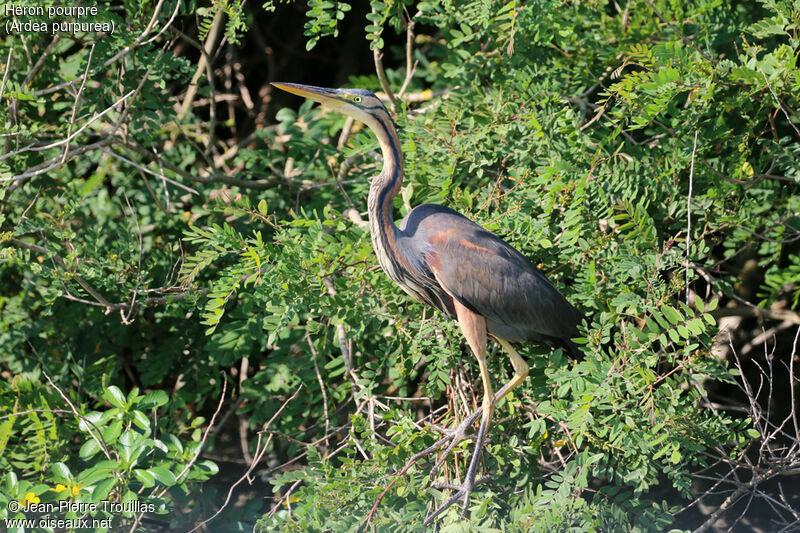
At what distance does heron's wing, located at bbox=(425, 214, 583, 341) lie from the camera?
2.68 meters

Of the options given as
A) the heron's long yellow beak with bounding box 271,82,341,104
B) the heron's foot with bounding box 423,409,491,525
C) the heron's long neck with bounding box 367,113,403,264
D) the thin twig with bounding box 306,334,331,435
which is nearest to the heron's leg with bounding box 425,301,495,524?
the heron's foot with bounding box 423,409,491,525

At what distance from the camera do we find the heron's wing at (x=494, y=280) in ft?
8.78

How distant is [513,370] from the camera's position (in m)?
3.19

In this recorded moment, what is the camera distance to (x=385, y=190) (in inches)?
107

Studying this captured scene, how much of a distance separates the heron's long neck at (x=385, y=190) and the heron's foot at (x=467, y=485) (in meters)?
0.67

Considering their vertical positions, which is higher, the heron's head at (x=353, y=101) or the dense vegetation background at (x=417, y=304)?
the heron's head at (x=353, y=101)

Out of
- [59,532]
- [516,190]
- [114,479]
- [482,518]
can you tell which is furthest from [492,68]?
[59,532]

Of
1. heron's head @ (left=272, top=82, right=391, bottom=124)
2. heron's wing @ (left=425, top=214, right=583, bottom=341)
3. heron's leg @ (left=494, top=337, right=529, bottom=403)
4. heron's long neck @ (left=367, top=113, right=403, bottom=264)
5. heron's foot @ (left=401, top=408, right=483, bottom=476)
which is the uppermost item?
heron's head @ (left=272, top=82, right=391, bottom=124)

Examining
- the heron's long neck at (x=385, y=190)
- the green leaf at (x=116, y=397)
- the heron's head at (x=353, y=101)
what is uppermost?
the heron's head at (x=353, y=101)

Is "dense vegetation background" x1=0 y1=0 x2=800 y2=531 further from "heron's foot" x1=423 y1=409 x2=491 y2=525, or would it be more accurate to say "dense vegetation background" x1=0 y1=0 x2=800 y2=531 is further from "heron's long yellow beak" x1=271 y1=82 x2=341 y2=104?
"heron's long yellow beak" x1=271 y1=82 x2=341 y2=104

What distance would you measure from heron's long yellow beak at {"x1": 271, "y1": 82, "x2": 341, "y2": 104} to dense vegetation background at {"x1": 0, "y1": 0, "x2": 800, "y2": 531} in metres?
0.34

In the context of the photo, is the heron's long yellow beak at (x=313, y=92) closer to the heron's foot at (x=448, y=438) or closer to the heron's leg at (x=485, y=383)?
the heron's leg at (x=485, y=383)

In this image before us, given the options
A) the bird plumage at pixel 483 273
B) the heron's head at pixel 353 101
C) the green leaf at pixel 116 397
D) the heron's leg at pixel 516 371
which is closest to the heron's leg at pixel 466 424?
the heron's leg at pixel 516 371

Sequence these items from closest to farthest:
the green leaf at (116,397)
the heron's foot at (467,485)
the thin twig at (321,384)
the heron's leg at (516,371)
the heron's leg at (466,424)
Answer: the heron's foot at (467,485) < the heron's leg at (466,424) < the heron's leg at (516,371) < the green leaf at (116,397) < the thin twig at (321,384)
